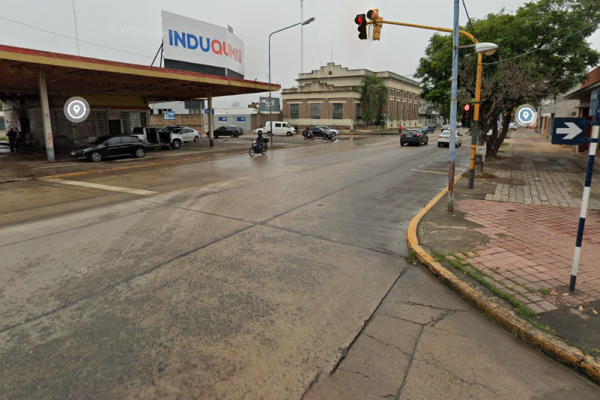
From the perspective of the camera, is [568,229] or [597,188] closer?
[568,229]

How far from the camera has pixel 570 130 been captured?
4484 mm

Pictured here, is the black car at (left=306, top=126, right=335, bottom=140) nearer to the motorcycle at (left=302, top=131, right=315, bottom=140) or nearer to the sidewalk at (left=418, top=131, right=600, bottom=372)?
the motorcycle at (left=302, top=131, right=315, bottom=140)

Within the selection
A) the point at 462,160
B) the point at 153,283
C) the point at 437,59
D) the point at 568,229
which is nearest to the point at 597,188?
the point at 568,229

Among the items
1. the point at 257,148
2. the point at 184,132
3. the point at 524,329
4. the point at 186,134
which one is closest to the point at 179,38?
the point at 184,132

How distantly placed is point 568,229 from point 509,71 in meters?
11.6

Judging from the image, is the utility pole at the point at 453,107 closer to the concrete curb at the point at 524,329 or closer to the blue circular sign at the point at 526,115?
the concrete curb at the point at 524,329

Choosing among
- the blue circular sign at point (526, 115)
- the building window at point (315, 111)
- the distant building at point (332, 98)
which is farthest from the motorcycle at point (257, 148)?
the building window at point (315, 111)

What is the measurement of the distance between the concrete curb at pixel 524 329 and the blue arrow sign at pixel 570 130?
211 centimetres

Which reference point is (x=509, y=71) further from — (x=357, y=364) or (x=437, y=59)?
(x=357, y=364)

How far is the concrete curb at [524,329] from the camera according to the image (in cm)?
336

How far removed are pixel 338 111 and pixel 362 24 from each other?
160 ft

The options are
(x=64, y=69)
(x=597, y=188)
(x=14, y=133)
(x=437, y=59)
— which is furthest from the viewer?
(x=14, y=133)

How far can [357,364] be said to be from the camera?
3387mm

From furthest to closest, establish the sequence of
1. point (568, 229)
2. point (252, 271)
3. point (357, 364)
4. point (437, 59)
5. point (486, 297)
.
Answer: point (437, 59), point (568, 229), point (252, 271), point (486, 297), point (357, 364)
